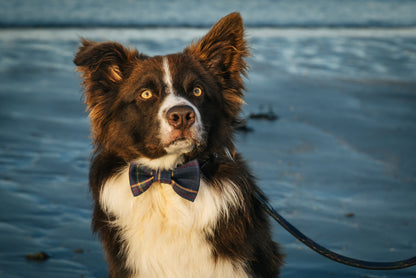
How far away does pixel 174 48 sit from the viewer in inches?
669

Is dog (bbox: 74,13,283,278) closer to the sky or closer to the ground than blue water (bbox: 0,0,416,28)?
closer to the sky

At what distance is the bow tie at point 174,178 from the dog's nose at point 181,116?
15.4 inches

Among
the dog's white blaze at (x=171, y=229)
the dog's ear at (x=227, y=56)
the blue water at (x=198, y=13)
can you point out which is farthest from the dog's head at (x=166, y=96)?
the blue water at (x=198, y=13)

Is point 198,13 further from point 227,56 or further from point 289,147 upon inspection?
point 227,56

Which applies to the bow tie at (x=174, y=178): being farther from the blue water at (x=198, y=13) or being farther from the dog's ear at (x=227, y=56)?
the blue water at (x=198, y=13)

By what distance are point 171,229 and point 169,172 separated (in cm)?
43

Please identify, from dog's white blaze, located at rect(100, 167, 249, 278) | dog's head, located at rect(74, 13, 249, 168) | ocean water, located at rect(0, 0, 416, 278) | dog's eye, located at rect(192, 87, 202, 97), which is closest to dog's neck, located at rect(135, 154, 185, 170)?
dog's head, located at rect(74, 13, 249, 168)

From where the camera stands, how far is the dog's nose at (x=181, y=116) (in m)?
3.53

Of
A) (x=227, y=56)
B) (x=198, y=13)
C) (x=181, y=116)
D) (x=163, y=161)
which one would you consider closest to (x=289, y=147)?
Answer: (x=227, y=56)

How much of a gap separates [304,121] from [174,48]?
796 centimetres

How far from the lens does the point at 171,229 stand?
379 centimetres

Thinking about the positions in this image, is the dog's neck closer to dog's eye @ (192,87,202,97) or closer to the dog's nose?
the dog's nose

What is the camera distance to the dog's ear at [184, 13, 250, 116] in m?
4.14

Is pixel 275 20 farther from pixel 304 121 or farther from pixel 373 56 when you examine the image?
pixel 304 121
